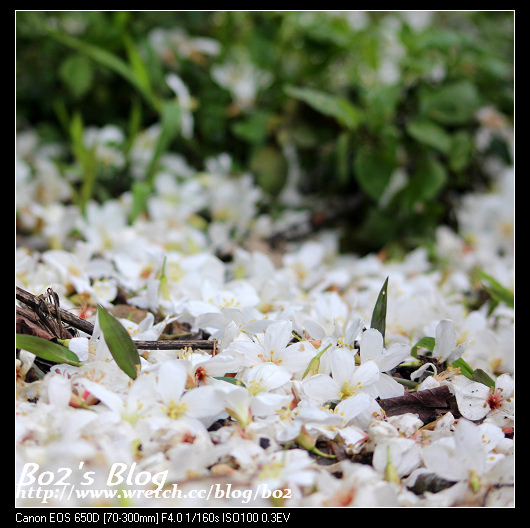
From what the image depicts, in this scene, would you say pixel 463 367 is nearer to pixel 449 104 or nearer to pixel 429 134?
pixel 429 134

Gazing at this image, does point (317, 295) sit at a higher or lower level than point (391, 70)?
lower

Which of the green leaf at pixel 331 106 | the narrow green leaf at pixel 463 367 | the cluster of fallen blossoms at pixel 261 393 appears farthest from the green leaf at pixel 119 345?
the green leaf at pixel 331 106

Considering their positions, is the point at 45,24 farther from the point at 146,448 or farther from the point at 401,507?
the point at 401,507

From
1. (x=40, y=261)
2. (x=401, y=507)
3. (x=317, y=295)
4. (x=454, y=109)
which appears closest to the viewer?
(x=401, y=507)

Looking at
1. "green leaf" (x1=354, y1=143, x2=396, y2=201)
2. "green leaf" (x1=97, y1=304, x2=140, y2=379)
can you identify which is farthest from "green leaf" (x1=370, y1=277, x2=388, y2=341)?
"green leaf" (x1=354, y1=143, x2=396, y2=201)

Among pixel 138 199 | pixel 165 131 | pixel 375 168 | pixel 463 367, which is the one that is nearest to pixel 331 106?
pixel 375 168

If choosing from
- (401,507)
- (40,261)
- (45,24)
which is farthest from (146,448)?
(45,24)

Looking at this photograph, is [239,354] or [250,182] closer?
[239,354]

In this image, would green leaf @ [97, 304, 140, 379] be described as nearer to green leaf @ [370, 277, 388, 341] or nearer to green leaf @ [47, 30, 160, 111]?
green leaf @ [370, 277, 388, 341]
